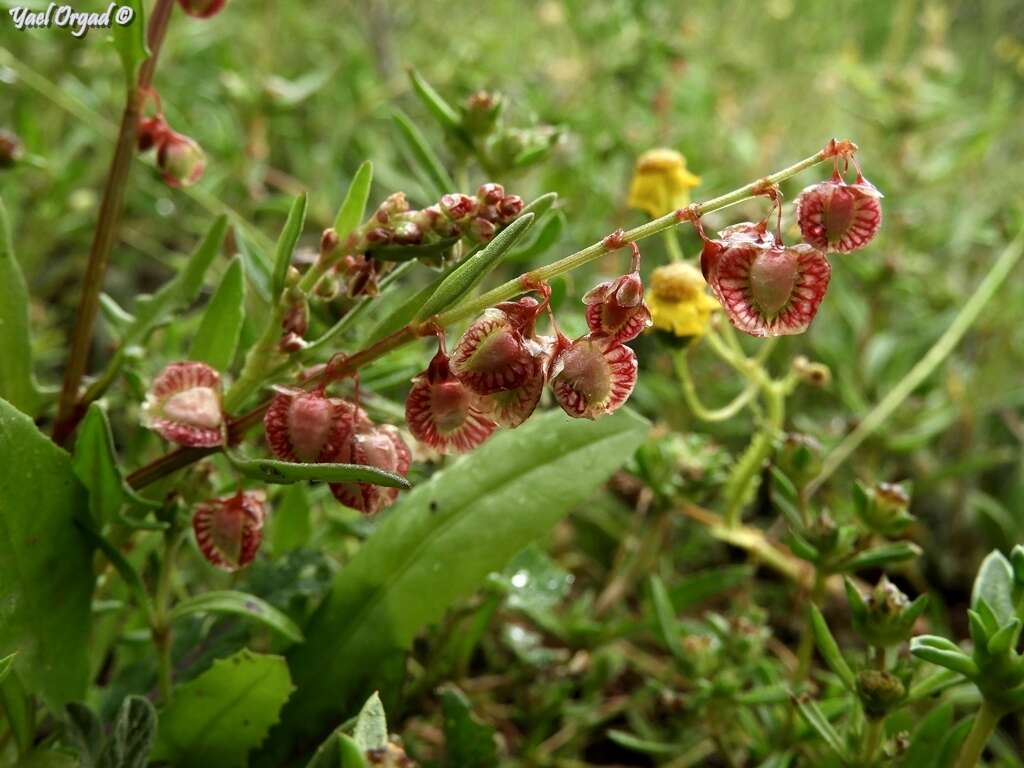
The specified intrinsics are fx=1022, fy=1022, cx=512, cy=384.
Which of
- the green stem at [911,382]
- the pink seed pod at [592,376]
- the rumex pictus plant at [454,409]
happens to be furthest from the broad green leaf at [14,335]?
the green stem at [911,382]

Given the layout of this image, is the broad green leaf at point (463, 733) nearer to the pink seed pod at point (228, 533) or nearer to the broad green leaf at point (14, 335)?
the pink seed pod at point (228, 533)

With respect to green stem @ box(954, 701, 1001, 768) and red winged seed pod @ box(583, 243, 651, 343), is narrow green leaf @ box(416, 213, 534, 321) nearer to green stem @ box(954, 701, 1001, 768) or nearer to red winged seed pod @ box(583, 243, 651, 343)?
red winged seed pod @ box(583, 243, 651, 343)

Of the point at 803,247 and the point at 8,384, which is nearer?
the point at 803,247

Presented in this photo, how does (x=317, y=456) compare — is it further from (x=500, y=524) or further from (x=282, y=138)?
(x=282, y=138)

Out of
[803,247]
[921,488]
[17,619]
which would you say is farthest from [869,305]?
[17,619]

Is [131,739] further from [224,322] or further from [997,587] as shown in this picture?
[997,587]

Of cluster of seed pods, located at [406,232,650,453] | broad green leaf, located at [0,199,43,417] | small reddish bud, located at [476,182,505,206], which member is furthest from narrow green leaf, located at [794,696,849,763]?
broad green leaf, located at [0,199,43,417]
